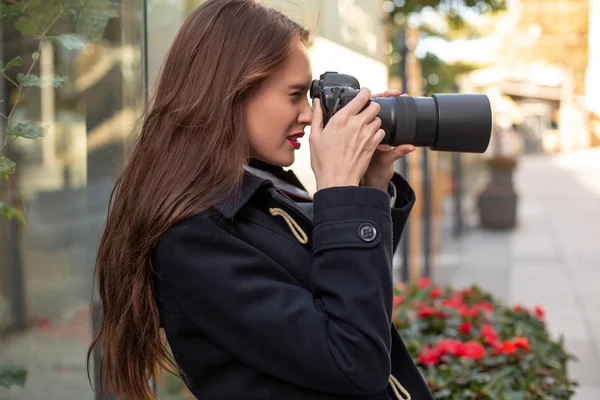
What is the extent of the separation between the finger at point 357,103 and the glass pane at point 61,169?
0.71 m

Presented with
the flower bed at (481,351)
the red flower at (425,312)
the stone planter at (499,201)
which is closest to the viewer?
the flower bed at (481,351)

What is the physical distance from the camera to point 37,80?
66.3 inches

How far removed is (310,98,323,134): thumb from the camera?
1380mm

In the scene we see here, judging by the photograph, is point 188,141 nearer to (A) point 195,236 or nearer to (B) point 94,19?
(A) point 195,236

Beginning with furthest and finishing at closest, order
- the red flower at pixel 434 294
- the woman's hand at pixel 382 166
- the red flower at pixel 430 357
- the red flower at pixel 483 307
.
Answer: the red flower at pixel 434 294
the red flower at pixel 483 307
the red flower at pixel 430 357
the woman's hand at pixel 382 166

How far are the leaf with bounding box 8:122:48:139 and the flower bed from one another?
165 cm

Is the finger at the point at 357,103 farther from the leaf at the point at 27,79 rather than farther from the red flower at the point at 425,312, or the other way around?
the red flower at the point at 425,312

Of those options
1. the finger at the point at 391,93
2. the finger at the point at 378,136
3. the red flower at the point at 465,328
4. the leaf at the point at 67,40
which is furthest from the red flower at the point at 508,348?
the leaf at the point at 67,40

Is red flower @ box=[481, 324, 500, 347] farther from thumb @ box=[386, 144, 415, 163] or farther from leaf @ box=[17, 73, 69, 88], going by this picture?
leaf @ box=[17, 73, 69, 88]

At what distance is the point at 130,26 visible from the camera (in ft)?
6.81

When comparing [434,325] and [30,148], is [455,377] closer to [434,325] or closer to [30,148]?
[434,325]

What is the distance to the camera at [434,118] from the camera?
1.46m

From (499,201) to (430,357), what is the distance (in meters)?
8.83

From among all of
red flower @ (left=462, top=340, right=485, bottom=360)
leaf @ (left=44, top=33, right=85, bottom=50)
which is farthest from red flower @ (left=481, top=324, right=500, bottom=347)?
leaf @ (left=44, top=33, right=85, bottom=50)
